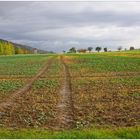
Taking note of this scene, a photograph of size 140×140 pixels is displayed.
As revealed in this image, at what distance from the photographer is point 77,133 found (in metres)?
8.82

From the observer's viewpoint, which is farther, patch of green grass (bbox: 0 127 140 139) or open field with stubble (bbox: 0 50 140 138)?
open field with stubble (bbox: 0 50 140 138)

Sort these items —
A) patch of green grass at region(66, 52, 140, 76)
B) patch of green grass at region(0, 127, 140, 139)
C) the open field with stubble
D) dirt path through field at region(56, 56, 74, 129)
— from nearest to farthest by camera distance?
patch of green grass at region(0, 127, 140, 139) < the open field with stubble < dirt path through field at region(56, 56, 74, 129) < patch of green grass at region(66, 52, 140, 76)

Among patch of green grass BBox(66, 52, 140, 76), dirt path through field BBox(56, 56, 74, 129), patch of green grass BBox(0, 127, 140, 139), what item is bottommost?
patch of green grass BBox(66, 52, 140, 76)

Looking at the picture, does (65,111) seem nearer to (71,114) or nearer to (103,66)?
(71,114)

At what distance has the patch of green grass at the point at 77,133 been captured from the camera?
846 centimetres

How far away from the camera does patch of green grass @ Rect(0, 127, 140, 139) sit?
8.46 m

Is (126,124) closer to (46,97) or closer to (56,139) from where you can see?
(56,139)

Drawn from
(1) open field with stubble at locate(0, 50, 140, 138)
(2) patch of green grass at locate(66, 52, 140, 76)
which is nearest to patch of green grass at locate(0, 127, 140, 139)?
(1) open field with stubble at locate(0, 50, 140, 138)

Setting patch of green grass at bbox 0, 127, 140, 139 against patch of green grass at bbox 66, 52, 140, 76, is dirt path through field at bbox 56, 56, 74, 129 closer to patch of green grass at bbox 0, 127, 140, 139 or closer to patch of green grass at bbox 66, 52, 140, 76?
patch of green grass at bbox 0, 127, 140, 139

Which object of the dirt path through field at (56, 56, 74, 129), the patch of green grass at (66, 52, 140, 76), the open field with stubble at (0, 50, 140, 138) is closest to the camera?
the open field with stubble at (0, 50, 140, 138)

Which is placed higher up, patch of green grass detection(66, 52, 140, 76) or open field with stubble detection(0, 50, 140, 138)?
open field with stubble detection(0, 50, 140, 138)

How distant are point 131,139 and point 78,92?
985cm

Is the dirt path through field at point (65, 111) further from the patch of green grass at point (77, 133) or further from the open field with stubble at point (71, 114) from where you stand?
the patch of green grass at point (77, 133)

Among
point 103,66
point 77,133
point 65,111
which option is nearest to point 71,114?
point 65,111
